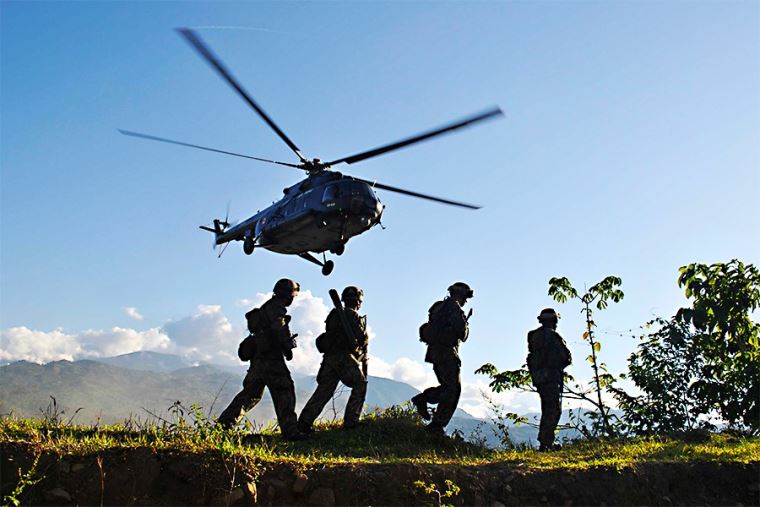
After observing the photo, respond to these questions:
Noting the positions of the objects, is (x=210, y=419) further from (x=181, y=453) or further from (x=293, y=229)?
(x=293, y=229)

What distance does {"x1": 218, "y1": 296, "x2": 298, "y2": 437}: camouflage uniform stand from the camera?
8.88 m

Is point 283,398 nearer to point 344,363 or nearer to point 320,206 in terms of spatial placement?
point 344,363

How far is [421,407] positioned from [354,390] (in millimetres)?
1216

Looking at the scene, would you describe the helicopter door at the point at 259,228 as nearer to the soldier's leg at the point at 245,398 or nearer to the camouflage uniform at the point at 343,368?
the camouflage uniform at the point at 343,368

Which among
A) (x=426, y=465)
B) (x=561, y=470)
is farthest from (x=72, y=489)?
(x=561, y=470)

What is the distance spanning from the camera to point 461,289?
10.0m

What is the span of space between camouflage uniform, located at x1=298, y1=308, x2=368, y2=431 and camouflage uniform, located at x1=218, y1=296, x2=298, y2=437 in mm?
709

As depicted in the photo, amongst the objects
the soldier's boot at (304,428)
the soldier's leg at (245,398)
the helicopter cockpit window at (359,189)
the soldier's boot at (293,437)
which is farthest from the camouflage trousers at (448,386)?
the helicopter cockpit window at (359,189)

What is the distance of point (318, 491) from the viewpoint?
5750mm

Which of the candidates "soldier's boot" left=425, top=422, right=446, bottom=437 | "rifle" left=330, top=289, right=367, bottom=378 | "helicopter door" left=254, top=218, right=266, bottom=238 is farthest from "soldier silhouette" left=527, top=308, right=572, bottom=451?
"helicopter door" left=254, top=218, right=266, bottom=238

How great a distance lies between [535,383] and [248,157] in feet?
28.8

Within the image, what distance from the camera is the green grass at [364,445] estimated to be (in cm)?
570

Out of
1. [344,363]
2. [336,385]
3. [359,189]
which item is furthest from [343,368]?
[359,189]

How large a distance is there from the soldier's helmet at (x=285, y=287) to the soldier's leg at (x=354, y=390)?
1.48 m
